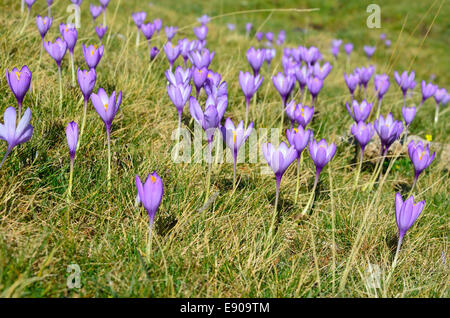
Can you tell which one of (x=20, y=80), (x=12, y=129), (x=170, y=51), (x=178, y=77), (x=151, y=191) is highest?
(x=170, y=51)

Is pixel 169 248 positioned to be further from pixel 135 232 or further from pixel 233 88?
pixel 233 88

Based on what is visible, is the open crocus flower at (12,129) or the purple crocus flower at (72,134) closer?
the open crocus flower at (12,129)

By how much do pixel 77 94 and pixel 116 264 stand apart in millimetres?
1784

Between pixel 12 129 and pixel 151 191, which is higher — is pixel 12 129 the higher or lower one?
the higher one

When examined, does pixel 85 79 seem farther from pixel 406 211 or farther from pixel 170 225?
pixel 406 211

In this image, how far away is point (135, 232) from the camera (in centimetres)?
209

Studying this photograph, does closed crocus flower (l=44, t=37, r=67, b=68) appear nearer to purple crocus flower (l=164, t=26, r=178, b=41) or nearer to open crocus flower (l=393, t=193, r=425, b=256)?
purple crocus flower (l=164, t=26, r=178, b=41)

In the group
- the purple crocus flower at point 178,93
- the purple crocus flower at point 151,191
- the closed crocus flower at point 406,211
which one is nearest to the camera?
the purple crocus flower at point 151,191

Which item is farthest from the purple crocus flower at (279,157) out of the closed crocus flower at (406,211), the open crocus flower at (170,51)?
the open crocus flower at (170,51)

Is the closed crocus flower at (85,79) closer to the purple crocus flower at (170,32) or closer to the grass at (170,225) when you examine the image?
the grass at (170,225)

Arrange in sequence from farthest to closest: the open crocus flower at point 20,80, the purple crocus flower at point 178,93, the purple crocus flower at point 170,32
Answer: the purple crocus flower at point 170,32
the purple crocus flower at point 178,93
the open crocus flower at point 20,80

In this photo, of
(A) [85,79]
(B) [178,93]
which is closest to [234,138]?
(B) [178,93]

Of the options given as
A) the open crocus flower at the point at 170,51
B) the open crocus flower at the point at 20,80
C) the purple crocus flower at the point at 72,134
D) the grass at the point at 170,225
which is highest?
the open crocus flower at the point at 170,51
